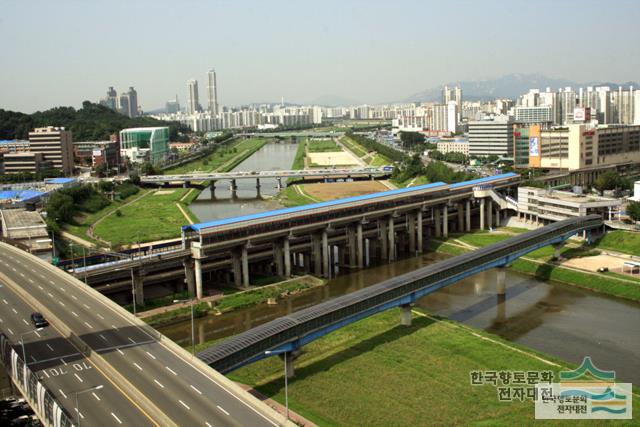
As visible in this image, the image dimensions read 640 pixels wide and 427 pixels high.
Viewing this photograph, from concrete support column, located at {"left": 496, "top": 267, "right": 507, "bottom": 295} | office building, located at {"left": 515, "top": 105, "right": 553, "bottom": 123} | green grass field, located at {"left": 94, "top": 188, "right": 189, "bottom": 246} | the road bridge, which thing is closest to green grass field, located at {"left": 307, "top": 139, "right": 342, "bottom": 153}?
office building, located at {"left": 515, "top": 105, "right": 553, "bottom": 123}

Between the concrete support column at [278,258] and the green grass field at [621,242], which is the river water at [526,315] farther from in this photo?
the green grass field at [621,242]

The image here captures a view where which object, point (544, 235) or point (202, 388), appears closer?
point (202, 388)

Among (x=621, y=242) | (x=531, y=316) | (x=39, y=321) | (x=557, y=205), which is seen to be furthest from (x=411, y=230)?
(x=39, y=321)

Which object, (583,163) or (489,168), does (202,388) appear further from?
(489,168)

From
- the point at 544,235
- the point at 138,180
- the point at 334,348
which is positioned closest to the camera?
the point at 334,348

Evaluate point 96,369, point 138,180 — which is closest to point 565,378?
point 96,369

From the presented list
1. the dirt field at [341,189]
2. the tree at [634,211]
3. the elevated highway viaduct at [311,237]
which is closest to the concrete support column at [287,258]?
the elevated highway viaduct at [311,237]

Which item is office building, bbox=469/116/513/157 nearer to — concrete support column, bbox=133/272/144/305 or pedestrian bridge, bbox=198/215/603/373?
pedestrian bridge, bbox=198/215/603/373
